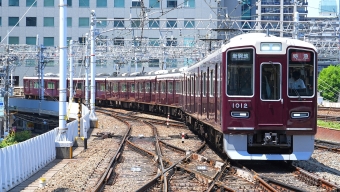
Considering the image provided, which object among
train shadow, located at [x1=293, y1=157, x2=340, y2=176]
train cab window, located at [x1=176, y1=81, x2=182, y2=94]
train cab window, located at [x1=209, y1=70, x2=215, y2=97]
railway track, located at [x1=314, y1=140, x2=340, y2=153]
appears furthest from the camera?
train cab window, located at [x1=176, y1=81, x2=182, y2=94]

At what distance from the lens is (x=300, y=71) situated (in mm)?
12633

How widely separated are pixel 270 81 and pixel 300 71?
662mm

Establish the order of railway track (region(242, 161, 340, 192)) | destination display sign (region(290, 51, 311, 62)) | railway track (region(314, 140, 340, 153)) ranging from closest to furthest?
railway track (region(242, 161, 340, 192)) < destination display sign (region(290, 51, 311, 62)) < railway track (region(314, 140, 340, 153))

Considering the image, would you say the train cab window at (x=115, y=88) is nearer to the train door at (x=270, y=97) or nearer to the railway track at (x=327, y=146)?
the railway track at (x=327, y=146)

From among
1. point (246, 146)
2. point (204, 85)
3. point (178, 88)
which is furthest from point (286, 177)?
point (178, 88)

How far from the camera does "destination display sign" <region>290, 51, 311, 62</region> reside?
12609mm

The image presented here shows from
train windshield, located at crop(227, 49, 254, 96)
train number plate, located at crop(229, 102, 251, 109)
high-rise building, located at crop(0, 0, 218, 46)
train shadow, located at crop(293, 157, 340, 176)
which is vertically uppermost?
high-rise building, located at crop(0, 0, 218, 46)

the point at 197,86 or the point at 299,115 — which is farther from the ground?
the point at 197,86

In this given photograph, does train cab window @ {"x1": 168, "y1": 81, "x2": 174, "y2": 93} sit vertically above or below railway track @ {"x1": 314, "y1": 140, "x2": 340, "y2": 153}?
above

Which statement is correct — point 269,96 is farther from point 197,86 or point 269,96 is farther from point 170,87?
point 170,87

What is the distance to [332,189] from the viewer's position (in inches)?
384

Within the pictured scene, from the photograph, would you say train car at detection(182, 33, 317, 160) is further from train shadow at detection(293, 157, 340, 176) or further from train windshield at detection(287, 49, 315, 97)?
train shadow at detection(293, 157, 340, 176)

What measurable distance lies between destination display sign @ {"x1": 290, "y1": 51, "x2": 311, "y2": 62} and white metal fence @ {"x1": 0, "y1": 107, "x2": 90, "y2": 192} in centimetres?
570

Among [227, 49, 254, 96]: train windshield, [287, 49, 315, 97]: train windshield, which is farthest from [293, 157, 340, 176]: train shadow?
[227, 49, 254, 96]: train windshield
